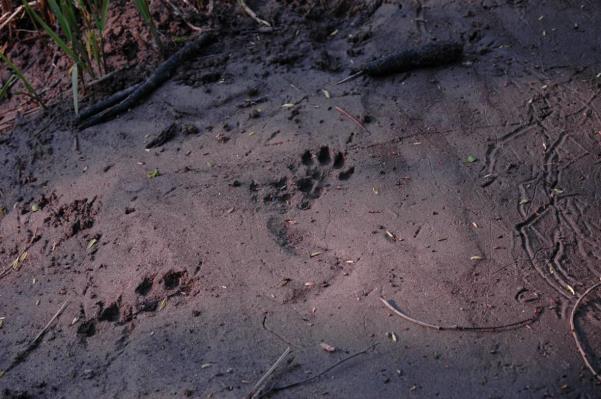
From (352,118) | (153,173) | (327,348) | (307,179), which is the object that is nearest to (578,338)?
(327,348)

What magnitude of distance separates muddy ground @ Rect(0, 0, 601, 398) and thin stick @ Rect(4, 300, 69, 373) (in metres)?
0.03

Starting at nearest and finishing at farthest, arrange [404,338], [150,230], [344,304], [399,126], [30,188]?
[404,338], [344,304], [150,230], [399,126], [30,188]

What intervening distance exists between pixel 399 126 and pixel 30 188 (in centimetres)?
208

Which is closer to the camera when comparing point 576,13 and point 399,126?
point 399,126

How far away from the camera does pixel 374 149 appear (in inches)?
134

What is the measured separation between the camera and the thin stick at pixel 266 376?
7.97 feet

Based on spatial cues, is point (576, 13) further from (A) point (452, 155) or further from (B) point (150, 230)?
(B) point (150, 230)

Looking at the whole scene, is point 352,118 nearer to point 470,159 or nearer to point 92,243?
point 470,159

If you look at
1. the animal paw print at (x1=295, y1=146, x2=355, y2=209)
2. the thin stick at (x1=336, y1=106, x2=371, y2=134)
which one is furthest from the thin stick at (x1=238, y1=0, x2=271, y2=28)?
the animal paw print at (x1=295, y1=146, x2=355, y2=209)

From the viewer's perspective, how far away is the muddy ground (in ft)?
8.34

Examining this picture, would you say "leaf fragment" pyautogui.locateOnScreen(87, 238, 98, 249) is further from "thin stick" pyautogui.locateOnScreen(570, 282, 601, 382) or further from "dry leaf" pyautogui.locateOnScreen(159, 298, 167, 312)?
"thin stick" pyautogui.locateOnScreen(570, 282, 601, 382)

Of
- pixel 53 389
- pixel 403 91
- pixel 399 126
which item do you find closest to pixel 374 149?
pixel 399 126

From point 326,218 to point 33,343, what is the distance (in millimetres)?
1435

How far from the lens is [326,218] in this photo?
123 inches
